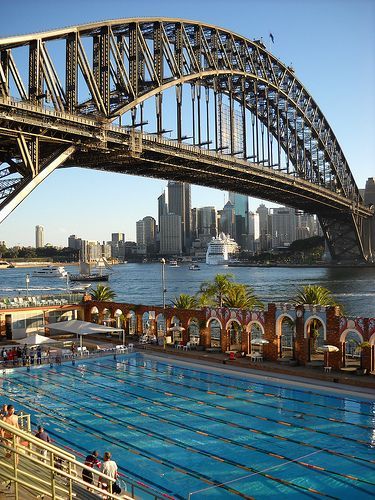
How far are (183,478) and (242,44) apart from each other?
72.6 m

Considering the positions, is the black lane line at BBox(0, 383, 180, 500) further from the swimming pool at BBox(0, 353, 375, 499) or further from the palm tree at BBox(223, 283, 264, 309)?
the palm tree at BBox(223, 283, 264, 309)

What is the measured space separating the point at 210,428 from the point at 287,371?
8.17m

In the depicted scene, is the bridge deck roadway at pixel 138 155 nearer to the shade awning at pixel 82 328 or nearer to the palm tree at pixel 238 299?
the shade awning at pixel 82 328

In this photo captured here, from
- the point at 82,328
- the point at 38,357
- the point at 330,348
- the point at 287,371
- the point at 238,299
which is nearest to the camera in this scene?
the point at 330,348

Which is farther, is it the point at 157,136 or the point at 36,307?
the point at 157,136

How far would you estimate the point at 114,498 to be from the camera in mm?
→ 9812

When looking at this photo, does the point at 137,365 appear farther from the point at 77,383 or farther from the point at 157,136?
the point at 157,136

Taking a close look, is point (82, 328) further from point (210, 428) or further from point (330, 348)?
point (210, 428)

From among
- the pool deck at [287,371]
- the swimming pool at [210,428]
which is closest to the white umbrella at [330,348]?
the pool deck at [287,371]

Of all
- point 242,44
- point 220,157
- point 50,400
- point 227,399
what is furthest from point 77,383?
point 242,44

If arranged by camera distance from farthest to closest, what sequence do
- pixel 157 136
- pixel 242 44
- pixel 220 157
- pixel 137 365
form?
pixel 242 44 < pixel 220 157 < pixel 157 136 < pixel 137 365

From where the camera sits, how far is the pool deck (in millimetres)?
25038

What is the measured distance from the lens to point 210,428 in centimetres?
2080

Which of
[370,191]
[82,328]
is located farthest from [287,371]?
[370,191]
